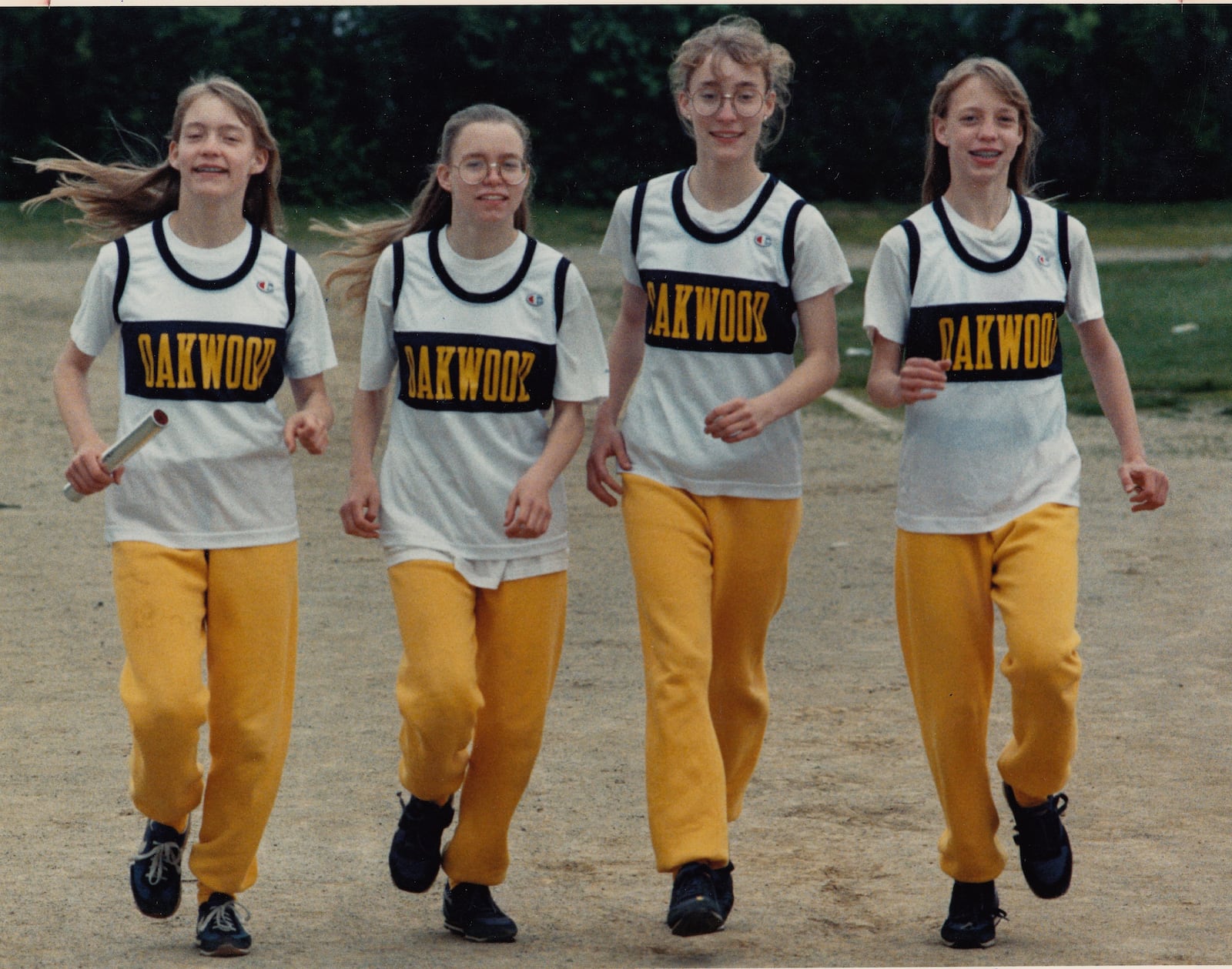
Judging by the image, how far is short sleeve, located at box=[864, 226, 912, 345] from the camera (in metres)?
4.46

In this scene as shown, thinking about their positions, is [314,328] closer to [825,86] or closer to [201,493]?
[201,493]

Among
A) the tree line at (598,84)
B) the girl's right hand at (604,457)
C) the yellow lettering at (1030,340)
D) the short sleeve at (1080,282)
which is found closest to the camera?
the yellow lettering at (1030,340)

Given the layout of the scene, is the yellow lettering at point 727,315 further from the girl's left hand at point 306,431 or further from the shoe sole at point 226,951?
the shoe sole at point 226,951

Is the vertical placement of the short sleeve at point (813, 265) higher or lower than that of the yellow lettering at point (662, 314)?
higher

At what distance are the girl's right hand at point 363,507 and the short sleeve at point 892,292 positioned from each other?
1185mm

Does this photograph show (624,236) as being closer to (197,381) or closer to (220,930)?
(197,381)

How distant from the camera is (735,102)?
4555mm

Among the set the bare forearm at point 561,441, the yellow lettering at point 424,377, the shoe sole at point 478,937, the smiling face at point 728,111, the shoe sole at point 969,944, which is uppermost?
the smiling face at point 728,111

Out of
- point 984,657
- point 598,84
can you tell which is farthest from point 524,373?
point 598,84

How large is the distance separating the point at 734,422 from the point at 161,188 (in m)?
1.47

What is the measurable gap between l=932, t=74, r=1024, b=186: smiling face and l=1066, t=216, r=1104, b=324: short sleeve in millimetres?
223

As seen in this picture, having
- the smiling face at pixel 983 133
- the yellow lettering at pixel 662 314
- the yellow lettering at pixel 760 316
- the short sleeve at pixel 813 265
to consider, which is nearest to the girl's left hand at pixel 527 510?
the yellow lettering at pixel 662 314

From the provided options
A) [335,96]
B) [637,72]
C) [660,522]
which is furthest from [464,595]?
[637,72]

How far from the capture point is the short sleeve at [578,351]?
14.9 feet
